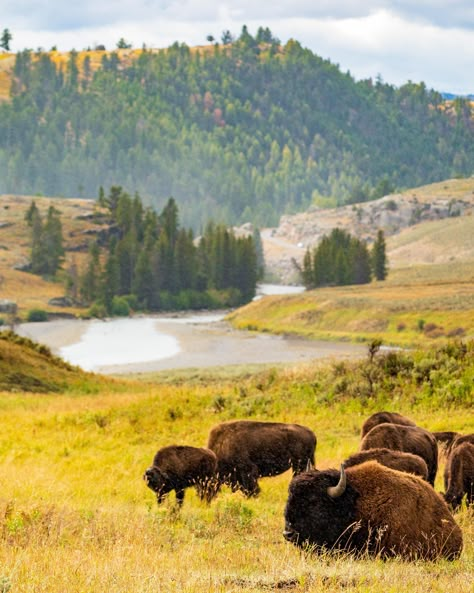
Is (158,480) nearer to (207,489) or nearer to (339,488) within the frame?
(207,489)

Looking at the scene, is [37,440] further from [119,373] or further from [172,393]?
[119,373]

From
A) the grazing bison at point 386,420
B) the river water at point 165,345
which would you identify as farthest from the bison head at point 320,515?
the river water at point 165,345

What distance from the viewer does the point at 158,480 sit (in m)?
14.8

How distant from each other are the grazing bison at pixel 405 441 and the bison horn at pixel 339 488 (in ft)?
17.3

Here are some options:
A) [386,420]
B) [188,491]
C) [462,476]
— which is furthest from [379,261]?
[462,476]

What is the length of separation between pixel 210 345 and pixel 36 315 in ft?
163

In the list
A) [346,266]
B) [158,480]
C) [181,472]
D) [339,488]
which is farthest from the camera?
[346,266]

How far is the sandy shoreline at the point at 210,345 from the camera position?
87.1 metres

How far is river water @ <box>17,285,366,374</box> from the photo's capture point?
88.8 meters

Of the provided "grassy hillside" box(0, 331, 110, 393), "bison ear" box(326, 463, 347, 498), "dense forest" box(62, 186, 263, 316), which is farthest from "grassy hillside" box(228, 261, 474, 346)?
"bison ear" box(326, 463, 347, 498)

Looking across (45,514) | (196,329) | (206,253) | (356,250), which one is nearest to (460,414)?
(45,514)

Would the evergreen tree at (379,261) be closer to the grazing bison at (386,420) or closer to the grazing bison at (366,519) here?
the grazing bison at (386,420)

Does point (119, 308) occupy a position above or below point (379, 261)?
below

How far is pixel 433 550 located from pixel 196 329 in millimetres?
115811
